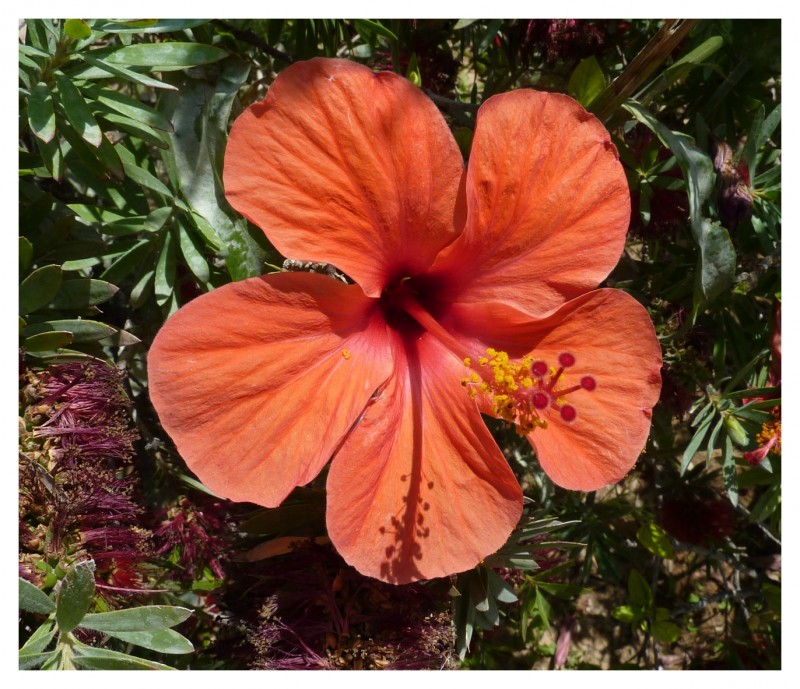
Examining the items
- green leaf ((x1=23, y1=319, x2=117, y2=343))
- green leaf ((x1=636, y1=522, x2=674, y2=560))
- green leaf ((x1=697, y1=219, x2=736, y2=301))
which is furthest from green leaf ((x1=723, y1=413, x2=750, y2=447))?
green leaf ((x1=23, y1=319, x2=117, y2=343))

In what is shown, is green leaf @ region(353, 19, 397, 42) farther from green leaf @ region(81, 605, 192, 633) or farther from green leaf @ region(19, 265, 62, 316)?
green leaf @ region(81, 605, 192, 633)

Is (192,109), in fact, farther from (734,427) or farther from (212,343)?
(734,427)

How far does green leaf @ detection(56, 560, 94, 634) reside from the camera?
5.33ft

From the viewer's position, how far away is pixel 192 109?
195 cm

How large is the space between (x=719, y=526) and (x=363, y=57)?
2303 mm

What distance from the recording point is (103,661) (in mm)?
1714

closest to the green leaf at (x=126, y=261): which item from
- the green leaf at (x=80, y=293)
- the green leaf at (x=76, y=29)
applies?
the green leaf at (x=80, y=293)

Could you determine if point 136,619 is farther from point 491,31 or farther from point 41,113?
point 491,31

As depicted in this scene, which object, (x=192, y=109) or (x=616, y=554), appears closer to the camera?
(x=192, y=109)

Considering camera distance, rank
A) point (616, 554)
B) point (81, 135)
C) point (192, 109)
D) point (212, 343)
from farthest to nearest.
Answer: point (616, 554)
point (192, 109)
point (81, 135)
point (212, 343)

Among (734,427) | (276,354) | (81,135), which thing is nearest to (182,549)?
(276,354)

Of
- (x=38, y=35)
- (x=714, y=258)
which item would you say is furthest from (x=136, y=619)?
(x=714, y=258)

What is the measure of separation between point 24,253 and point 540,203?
1273 mm

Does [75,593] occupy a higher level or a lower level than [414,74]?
lower
